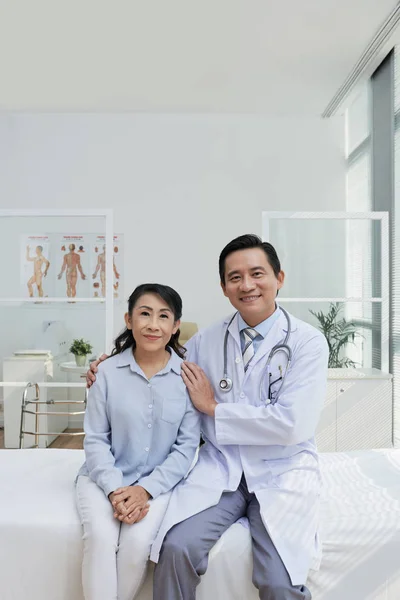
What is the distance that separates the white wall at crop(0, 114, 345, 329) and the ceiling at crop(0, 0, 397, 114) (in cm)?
21

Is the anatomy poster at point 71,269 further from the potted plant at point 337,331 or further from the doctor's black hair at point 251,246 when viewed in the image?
the doctor's black hair at point 251,246

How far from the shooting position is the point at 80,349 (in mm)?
4145

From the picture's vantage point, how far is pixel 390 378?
392 centimetres

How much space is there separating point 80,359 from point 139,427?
7.71ft

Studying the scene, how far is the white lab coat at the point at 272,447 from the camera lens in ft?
5.53

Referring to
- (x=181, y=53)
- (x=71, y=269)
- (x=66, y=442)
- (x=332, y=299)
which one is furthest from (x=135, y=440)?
(x=181, y=53)

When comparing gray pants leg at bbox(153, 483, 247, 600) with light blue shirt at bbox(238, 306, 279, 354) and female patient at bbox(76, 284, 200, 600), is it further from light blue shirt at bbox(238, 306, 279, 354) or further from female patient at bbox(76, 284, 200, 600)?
light blue shirt at bbox(238, 306, 279, 354)

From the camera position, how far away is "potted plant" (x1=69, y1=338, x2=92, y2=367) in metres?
4.14

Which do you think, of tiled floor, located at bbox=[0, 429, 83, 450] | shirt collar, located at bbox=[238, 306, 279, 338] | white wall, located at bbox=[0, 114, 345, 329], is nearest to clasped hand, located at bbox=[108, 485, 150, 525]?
shirt collar, located at bbox=[238, 306, 279, 338]

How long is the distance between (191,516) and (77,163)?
14.1ft

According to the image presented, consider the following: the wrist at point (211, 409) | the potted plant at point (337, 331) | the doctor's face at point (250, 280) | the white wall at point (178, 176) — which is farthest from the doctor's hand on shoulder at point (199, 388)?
the white wall at point (178, 176)

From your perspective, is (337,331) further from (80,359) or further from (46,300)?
(46,300)

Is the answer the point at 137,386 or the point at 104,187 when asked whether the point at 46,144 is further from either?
the point at 137,386

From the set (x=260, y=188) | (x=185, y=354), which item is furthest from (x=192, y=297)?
(x=185, y=354)
